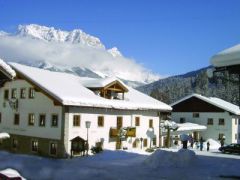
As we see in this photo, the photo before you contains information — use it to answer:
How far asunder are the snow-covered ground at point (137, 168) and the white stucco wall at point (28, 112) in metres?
4.90

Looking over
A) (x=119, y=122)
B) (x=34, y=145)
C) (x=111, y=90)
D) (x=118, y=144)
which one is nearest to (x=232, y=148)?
(x=118, y=144)

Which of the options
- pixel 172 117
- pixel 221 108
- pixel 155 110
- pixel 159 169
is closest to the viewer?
pixel 159 169

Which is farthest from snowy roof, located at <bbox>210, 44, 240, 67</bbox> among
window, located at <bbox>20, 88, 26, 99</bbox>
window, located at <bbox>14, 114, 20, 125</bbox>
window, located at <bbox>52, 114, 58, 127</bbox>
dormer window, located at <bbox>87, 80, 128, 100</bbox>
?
window, located at <bbox>14, 114, 20, 125</bbox>

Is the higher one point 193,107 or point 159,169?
point 193,107

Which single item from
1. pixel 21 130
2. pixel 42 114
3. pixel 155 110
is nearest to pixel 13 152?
pixel 21 130

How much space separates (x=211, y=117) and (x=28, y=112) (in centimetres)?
3138

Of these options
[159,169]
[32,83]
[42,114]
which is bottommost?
[159,169]

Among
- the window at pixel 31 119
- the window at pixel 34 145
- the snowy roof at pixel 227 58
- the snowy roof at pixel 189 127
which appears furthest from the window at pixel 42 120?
the snowy roof at pixel 227 58

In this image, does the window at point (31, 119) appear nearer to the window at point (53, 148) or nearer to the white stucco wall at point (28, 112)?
the white stucco wall at point (28, 112)

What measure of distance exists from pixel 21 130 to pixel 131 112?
11424 millimetres

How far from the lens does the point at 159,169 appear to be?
28.6 meters

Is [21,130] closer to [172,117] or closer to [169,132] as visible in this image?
[169,132]

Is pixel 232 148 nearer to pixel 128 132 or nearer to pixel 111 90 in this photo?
pixel 128 132

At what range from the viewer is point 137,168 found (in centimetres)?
2966
